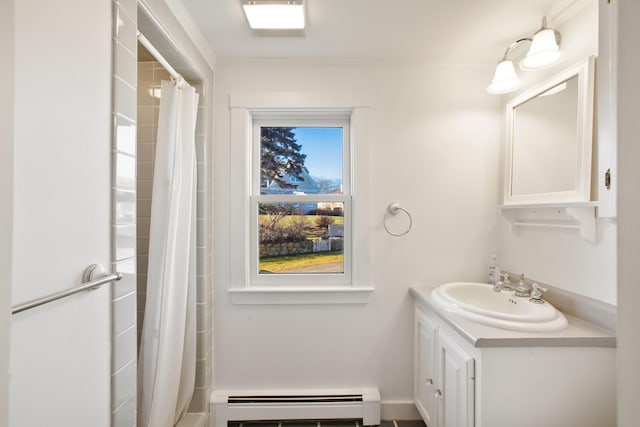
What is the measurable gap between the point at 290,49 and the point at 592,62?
146cm

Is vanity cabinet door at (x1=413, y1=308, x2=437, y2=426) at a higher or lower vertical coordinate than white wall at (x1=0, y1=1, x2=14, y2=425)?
lower

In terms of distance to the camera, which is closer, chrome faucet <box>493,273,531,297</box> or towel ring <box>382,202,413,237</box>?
chrome faucet <box>493,273,531,297</box>

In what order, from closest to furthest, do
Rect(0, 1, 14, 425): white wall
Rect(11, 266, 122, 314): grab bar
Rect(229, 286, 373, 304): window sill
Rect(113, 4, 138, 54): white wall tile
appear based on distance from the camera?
Rect(0, 1, 14, 425): white wall < Rect(11, 266, 122, 314): grab bar < Rect(113, 4, 138, 54): white wall tile < Rect(229, 286, 373, 304): window sill

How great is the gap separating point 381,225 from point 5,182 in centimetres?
173

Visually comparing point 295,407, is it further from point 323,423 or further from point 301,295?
point 301,295

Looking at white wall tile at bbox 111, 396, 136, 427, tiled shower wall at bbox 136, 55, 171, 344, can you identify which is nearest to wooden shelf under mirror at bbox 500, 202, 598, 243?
white wall tile at bbox 111, 396, 136, 427

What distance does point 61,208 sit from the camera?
0.76 m

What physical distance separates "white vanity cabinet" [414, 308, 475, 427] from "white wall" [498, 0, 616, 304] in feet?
2.08

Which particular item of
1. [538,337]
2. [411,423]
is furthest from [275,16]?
[411,423]

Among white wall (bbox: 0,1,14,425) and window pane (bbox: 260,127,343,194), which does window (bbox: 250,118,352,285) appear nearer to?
window pane (bbox: 260,127,343,194)

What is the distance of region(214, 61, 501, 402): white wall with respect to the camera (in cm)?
189

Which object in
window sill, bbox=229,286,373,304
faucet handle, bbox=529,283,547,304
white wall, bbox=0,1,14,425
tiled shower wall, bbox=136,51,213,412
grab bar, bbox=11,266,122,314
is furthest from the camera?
window sill, bbox=229,286,373,304

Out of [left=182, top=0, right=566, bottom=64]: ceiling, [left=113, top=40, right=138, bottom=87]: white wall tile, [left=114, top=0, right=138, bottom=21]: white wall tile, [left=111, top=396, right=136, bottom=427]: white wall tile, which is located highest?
[left=182, top=0, right=566, bottom=64]: ceiling

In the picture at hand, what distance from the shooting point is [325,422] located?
6.03ft
